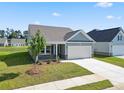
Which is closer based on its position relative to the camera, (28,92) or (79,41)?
(28,92)

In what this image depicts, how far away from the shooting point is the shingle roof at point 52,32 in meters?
26.0

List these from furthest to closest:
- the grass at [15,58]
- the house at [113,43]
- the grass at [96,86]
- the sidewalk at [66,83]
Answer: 1. the house at [113,43]
2. the grass at [15,58]
3. the sidewalk at [66,83]
4. the grass at [96,86]

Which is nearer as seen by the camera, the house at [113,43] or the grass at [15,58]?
the grass at [15,58]

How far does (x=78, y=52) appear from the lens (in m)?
26.7

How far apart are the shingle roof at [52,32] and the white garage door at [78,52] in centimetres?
203

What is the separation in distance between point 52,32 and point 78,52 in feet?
Result: 17.2

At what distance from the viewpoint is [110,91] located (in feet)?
35.5

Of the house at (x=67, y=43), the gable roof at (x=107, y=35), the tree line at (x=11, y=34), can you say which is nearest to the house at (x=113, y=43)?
the gable roof at (x=107, y=35)

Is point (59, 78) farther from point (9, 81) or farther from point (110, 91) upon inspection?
point (110, 91)

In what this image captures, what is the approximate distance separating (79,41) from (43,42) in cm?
1059

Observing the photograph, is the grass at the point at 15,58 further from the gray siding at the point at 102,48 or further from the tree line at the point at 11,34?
the tree line at the point at 11,34

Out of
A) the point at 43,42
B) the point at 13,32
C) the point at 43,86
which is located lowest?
the point at 43,86

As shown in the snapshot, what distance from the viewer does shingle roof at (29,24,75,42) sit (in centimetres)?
2604

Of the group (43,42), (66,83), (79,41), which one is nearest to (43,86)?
(66,83)
